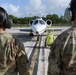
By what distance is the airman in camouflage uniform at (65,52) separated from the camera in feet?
9.71

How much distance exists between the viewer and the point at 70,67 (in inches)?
118

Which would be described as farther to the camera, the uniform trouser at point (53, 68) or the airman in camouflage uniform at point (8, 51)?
the airman in camouflage uniform at point (8, 51)

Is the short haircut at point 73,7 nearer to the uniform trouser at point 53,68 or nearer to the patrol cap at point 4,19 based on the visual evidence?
the uniform trouser at point 53,68

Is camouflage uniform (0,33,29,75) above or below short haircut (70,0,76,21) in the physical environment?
below

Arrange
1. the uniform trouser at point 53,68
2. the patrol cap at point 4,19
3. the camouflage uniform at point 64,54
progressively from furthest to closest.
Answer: the patrol cap at point 4,19 < the uniform trouser at point 53,68 < the camouflage uniform at point 64,54

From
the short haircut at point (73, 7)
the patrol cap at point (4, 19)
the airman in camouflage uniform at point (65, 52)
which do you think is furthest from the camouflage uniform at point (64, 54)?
the patrol cap at point (4, 19)

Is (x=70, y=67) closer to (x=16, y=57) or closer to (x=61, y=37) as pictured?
(x=61, y=37)

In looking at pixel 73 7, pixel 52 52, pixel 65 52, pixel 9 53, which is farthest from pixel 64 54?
pixel 9 53

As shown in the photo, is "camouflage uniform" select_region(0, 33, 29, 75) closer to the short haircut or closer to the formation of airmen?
the formation of airmen

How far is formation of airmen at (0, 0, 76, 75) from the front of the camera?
117 inches

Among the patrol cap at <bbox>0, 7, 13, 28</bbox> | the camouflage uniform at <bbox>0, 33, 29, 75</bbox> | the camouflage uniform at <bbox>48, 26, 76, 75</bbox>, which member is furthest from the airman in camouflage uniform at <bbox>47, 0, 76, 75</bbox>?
the patrol cap at <bbox>0, 7, 13, 28</bbox>

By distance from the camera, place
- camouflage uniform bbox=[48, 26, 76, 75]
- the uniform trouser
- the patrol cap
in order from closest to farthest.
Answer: camouflage uniform bbox=[48, 26, 76, 75] < the uniform trouser < the patrol cap

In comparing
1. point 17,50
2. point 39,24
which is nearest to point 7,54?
point 17,50

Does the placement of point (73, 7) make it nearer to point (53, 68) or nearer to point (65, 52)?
point (65, 52)
